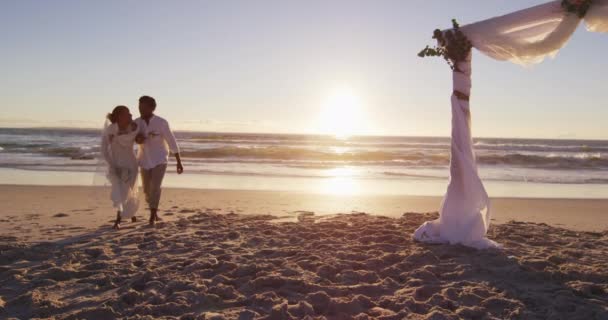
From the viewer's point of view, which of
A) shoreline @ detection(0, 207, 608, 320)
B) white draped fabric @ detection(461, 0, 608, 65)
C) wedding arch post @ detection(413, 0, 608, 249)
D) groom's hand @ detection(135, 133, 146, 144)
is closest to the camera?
shoreline @ detection(0, 207, 608, 320)

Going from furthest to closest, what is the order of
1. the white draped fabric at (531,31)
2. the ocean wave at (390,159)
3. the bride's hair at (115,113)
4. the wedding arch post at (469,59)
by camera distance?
the ocean wave at (390,159), the bride's hair at (115,113), the wedding arch post at (469,59), the white draped fabric at (531,31)

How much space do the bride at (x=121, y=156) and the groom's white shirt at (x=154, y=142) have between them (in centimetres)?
12

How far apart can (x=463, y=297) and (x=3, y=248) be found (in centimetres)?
460

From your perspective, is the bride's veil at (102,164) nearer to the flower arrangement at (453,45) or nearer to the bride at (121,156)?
the bride at (121,156)

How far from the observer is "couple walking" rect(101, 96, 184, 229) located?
6.40 m

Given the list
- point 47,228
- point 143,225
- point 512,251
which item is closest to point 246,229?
point 143,225

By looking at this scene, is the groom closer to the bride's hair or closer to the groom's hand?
the groom's hand

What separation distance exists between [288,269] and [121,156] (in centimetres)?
341

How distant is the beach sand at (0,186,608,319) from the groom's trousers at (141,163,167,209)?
359mm

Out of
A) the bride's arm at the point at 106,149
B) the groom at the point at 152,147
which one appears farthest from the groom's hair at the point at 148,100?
the bride's arm at the point at 106,149

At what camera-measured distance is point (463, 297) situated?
3.65 metres

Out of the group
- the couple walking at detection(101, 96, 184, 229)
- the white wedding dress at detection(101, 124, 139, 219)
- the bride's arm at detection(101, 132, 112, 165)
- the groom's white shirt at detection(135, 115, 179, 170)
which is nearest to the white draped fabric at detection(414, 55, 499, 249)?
the couple walking at detection(101, 96, 184, 229)

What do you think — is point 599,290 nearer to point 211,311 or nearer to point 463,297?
point 463,297

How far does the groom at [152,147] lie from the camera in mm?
6590
